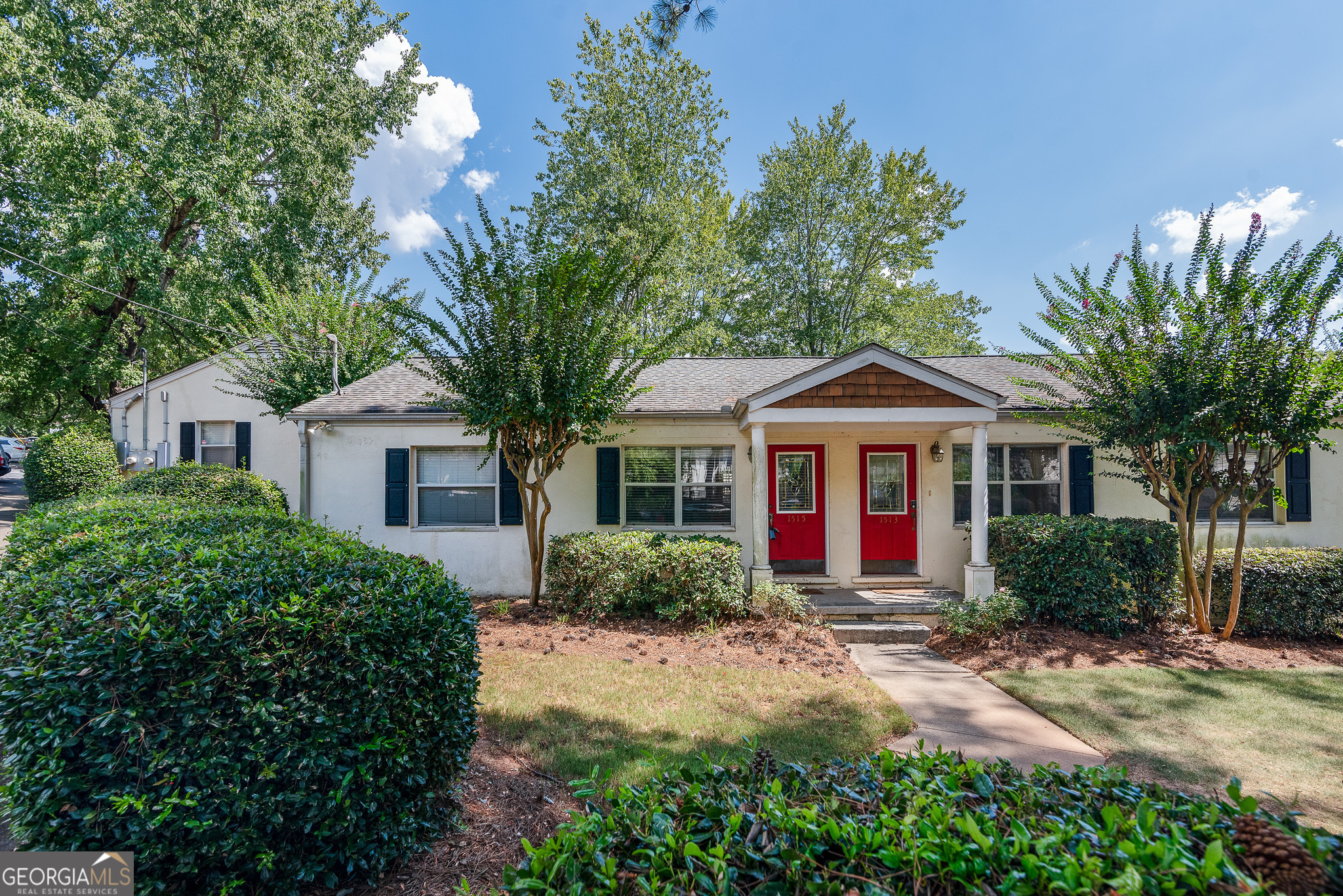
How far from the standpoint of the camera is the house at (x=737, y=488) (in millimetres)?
8094

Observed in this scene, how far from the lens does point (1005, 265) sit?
11.8 m

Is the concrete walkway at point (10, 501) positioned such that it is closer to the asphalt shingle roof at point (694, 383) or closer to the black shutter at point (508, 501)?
the asphalt shingle roof at point (694, 383)

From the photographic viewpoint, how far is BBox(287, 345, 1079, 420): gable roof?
7.10 metres

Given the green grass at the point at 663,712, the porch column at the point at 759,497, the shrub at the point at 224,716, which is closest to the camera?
the shrub at the point at 224,716

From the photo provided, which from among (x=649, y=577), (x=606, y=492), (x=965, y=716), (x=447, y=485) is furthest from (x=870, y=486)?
(x=447, y=485)

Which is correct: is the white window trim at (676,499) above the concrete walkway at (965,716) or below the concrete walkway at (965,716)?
above

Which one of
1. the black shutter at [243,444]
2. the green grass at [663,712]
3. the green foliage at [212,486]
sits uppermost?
the black shutter at [243,444]

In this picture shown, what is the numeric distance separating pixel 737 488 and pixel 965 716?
4.49 meters

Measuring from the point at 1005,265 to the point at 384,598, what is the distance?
13674 millimetres

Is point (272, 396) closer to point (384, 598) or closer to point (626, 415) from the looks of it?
point (626, 415)

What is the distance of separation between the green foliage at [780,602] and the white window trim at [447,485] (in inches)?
167

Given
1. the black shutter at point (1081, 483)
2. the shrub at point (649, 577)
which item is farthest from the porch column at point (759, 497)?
the black shutter at point (1081, 483)

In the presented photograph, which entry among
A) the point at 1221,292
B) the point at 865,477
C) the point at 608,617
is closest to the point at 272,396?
the point at 608,617

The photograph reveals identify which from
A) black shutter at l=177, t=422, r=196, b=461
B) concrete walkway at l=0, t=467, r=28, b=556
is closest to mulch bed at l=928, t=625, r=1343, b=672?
concrete walkway at l=0, t=467, r=28, b=556
